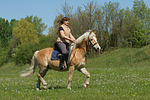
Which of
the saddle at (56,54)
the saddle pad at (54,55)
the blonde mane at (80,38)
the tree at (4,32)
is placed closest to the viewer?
the blonde mane at (80,38)

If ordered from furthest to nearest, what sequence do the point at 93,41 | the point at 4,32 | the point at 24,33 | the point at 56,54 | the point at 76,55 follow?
the point at 4,32 → the point at 24,33 → the point at 56,54 → the point at 76,55 → the point at 93,41

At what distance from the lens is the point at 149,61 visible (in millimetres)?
28391

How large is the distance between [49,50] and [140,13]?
122ft

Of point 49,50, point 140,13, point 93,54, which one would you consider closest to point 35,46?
point 93,54

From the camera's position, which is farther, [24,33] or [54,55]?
[24,33]

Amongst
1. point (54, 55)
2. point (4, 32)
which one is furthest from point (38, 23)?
point (54, 55)

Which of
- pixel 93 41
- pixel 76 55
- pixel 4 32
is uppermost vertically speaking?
pixel 4 32

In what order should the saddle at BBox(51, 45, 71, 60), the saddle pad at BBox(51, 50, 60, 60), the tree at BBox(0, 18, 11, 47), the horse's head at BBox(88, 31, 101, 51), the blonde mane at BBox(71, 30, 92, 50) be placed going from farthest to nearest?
the tree at BBox(0, 18, 11, 47) < the saddle pad at BBox(51, 50, 60, 60) < the saddle at BBox(51, 45, 71, 60) < the blonde mane at BBox(71, 30, 92, 50) < the horse's head at BBox(88, 31, 101, 51)

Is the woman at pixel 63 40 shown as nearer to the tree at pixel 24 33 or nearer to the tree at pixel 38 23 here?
the tree at pixel 24 33

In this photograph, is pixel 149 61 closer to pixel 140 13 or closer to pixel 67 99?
pixel 140 13

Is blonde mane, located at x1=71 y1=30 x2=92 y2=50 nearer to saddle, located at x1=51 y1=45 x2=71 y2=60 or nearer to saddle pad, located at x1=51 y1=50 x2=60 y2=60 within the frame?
saddle, located at x1=51 y1=45 x2=71 y2=60

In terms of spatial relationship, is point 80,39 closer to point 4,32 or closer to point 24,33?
point 24,33

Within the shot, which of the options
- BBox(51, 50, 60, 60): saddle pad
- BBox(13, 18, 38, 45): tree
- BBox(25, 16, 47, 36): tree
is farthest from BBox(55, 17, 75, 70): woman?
BBox(25, 16, 47, 36): tree

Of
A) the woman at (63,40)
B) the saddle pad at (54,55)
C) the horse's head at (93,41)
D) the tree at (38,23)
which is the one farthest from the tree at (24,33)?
the horse's head at (93,41)
